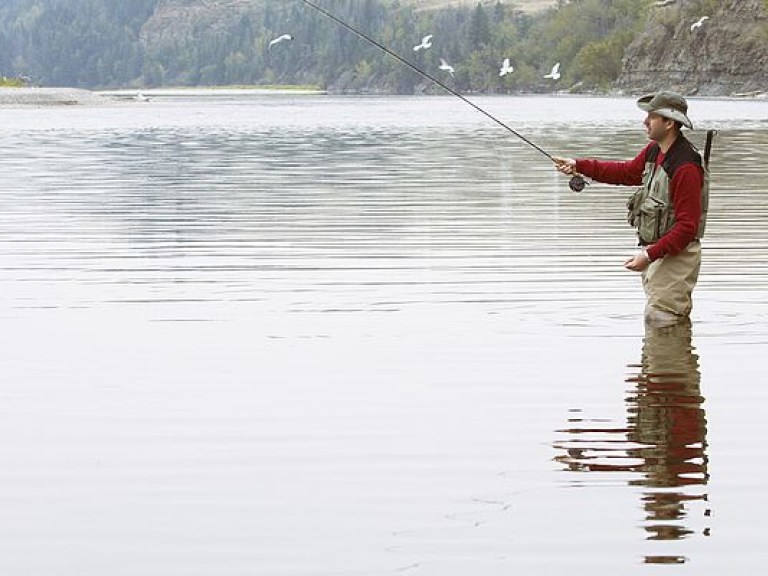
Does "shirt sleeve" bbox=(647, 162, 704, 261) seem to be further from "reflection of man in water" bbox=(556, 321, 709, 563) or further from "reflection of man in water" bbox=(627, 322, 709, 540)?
"reflection of man in water" bbox=(556, 321, 709, 563)

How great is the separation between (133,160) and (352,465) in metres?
36.5

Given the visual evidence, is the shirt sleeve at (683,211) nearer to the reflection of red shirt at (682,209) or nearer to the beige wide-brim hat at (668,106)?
the reflection of red shirt at (682,209)

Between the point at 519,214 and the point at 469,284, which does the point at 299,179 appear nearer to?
the point at 519,214

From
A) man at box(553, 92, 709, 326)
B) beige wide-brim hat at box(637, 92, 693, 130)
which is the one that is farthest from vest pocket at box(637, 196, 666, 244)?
beige wide-brim hat at box(637, 92, 693, 130)

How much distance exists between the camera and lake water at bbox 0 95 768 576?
24.1 feet

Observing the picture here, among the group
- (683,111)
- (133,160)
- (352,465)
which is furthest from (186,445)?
(133,160)

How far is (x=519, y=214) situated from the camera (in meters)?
25.3

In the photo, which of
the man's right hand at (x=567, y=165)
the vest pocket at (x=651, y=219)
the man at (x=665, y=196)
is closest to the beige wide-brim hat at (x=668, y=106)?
the man at (x=665, y=196)

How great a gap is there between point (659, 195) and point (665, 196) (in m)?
0.04

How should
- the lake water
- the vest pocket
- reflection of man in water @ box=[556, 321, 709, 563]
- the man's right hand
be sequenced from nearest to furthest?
the lake water
reflection of man in water @ box=[556, 321, 709, 563]
the vest pocket
the man's right hand

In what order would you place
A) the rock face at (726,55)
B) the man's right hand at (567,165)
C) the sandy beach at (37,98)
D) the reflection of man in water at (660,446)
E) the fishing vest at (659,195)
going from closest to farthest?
the reflection of man in water at (660,446) < the fishing vest at (659,195) < the man's right hand at (567,165) < the sandy beach at (37,98) < the rock face at (726,55)

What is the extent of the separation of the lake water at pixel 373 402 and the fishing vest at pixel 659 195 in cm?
74

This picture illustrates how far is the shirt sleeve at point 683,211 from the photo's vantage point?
12.4 m

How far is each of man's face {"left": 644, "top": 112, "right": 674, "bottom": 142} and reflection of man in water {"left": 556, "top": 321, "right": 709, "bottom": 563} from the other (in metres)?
1.47
